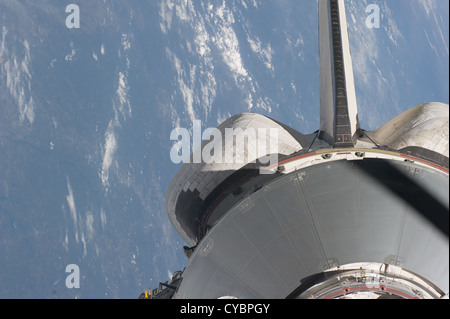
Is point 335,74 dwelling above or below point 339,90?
above

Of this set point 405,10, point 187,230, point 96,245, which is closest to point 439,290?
point 187,230

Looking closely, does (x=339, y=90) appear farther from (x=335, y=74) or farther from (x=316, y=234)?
(x=316, y=234)

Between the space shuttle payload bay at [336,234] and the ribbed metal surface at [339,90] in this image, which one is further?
the ribbed metal surface at [339,90]

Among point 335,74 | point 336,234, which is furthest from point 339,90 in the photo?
point 336,234

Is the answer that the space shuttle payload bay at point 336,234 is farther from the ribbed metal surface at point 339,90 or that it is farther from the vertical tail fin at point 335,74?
the vertical tail fin at point 335,74

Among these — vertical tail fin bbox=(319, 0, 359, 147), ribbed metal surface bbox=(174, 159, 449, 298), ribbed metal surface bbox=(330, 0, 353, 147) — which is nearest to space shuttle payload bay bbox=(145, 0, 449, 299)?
ribbed metal surface bbox=(174, 159, 449, 298)

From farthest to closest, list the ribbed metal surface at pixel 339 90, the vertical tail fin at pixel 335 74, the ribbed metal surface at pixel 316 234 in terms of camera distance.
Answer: the vertical tail fin at pixel 335 74
the ribbed metal surface at pixel 339 90
the ribbed metal surface at pixel 316 234

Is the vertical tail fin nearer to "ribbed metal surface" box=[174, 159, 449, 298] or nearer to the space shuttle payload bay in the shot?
the space shuttle payload bay

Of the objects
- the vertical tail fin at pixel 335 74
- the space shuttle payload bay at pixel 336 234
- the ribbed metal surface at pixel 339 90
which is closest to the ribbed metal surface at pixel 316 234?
the space shuttle payload bay at pixel 336 234

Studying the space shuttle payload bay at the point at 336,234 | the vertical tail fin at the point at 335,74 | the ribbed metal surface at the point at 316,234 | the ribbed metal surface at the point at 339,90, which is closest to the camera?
the space shuttle payload bay at the point at 336,234

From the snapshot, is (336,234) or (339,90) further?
(339,90)
